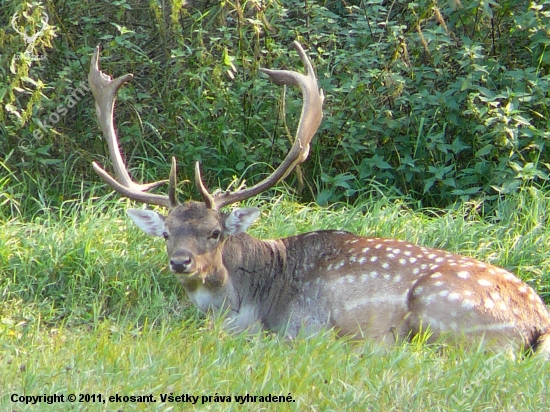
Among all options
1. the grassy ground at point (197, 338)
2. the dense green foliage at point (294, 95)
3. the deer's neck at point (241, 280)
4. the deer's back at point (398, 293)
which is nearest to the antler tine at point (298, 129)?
the deer's neck at point (241, 280)

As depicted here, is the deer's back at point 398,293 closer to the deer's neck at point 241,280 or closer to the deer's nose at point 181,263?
the deer's neck at point 241,280

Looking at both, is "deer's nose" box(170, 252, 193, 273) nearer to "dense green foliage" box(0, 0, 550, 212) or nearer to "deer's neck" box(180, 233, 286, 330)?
"deer's neck" box(180, 233, 286, 330)

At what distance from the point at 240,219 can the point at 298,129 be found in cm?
72

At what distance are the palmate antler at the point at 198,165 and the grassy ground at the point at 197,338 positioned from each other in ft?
1.66

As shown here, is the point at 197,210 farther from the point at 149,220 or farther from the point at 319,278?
the point at 319,278

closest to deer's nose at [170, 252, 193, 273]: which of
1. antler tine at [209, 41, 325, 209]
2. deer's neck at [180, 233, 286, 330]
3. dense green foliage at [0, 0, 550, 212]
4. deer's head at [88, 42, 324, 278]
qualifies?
deer's head at [88, 42, 324, 278]

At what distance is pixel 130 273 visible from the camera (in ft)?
22.8

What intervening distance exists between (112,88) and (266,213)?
159 centimetres

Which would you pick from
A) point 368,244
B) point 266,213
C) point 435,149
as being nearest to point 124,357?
point 368,244

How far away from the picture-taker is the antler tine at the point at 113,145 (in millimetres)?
6762

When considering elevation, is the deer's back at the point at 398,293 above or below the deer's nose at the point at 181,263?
below

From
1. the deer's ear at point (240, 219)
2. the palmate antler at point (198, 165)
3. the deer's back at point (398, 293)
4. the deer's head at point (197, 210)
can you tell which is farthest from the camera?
the palmate antler at point (198, 165)

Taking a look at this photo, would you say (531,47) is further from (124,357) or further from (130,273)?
(124,357)

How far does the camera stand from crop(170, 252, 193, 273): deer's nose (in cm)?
613
